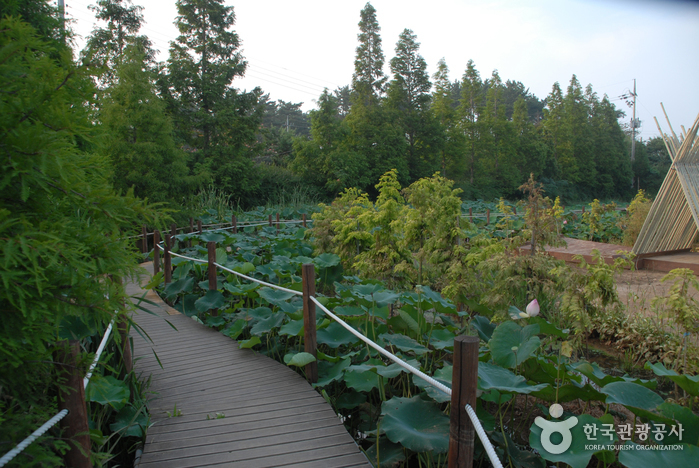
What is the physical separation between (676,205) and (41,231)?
8367 mm

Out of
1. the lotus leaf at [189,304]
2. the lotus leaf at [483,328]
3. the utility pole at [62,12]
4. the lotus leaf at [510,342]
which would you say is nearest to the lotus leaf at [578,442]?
the lotus leaf at [510,342]

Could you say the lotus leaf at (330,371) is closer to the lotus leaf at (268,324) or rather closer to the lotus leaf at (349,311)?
the lotus leaf at (349,311)

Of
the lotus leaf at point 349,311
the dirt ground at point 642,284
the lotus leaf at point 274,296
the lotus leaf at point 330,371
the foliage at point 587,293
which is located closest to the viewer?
the lotus leaf at point 330,371

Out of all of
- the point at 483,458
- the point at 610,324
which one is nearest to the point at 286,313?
the point at 483,458

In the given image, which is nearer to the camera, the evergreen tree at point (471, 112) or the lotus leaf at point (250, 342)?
the lotus leaf at point (250, 342)

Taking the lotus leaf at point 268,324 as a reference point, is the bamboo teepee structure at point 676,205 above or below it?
above

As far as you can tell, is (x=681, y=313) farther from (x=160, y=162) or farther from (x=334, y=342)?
(x=160, y=162)

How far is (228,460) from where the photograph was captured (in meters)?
1.91

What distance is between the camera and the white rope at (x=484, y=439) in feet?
3.46

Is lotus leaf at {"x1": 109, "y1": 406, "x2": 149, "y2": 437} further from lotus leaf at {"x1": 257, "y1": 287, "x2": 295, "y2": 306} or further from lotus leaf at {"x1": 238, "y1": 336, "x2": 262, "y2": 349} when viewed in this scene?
lotus leaf at {"x1": 257, "y1": 287, "x2": 295, "y2": 306}

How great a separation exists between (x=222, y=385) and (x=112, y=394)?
0.79 m

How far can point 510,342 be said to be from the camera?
2129 mm

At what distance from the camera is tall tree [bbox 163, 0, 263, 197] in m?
14.7

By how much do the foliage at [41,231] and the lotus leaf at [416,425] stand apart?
1.13m
